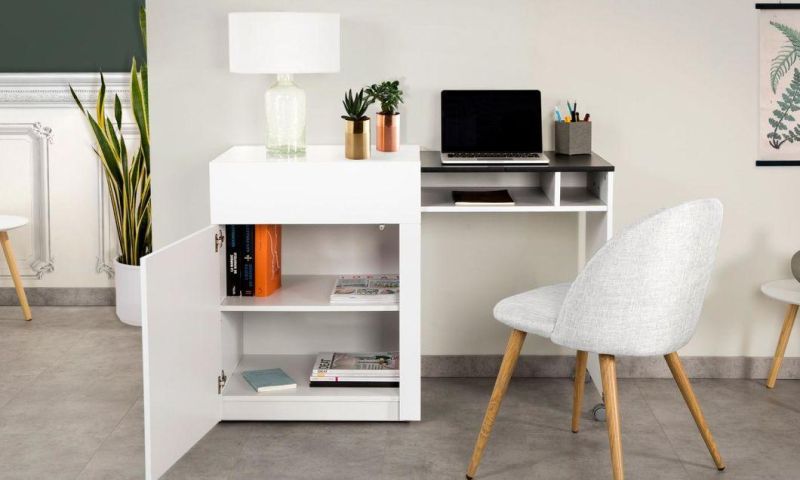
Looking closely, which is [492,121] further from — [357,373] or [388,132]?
[357,373]

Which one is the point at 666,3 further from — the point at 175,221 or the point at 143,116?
the point at 143,116

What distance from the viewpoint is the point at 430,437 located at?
3.46m

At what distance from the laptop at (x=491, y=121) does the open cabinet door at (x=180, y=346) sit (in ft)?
3.09

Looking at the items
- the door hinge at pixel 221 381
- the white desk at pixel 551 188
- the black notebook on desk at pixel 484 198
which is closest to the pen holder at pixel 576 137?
the white desk at pixel 551 188

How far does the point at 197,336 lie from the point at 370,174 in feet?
2.47

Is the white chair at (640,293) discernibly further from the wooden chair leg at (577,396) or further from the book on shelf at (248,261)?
the book on shelf at (248,261)

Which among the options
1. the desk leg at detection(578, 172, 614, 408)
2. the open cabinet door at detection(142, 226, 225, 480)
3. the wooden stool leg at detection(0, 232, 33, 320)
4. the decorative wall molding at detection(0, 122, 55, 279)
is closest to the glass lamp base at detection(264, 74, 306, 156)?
the open cabinet door at detection(142, 226, 225, 480)

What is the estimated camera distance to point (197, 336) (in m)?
3.29

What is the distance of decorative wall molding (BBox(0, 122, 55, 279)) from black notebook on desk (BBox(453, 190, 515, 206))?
2.44 m

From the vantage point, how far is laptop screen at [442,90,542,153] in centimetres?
378

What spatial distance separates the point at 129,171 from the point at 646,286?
2.90m

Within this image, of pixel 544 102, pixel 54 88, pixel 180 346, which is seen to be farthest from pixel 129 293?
pixel 544 102

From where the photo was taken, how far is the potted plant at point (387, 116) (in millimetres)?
3566

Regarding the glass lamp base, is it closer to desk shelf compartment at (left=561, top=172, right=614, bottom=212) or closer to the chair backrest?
desk shelf compartment at (left=561, top=172, right=614, bottom=212)
